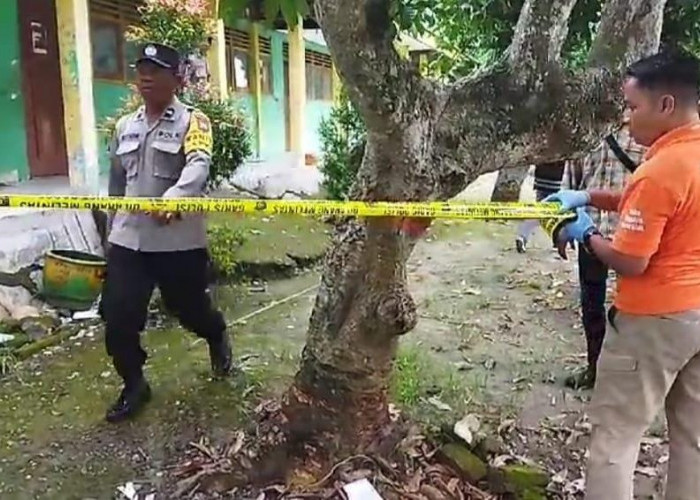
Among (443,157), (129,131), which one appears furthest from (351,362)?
(129,131)

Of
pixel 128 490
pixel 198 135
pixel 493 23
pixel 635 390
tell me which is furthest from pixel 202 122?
pixel 493 23

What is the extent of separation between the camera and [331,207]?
9.07 feet

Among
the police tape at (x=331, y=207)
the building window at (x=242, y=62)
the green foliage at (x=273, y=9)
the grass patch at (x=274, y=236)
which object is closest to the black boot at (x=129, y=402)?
the police tape at (x=331, y=207)

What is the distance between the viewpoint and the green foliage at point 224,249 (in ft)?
21.0

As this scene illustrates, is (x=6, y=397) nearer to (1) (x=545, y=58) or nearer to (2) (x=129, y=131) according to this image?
(2) (x=129, y=131)

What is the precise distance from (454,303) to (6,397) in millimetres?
3345

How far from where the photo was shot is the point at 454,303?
6.30 meters

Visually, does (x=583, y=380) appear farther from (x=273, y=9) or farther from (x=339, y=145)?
(x=339, y=145)

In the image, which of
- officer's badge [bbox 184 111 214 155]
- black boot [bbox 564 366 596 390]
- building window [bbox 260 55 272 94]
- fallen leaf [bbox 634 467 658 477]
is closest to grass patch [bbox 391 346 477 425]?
black boot [bbox 564 366 596 390]

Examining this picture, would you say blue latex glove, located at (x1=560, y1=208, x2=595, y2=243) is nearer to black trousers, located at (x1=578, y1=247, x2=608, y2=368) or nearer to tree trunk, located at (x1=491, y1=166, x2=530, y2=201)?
black trousers, located at (x1=578, y1=247, x2=608, y2=368)

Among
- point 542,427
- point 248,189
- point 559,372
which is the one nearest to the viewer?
point 542,427

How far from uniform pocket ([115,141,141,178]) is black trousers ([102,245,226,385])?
0.35 m

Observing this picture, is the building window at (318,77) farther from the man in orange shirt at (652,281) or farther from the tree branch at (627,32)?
the man in orange shirt at (652,281)

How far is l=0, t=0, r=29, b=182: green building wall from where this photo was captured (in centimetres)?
796
